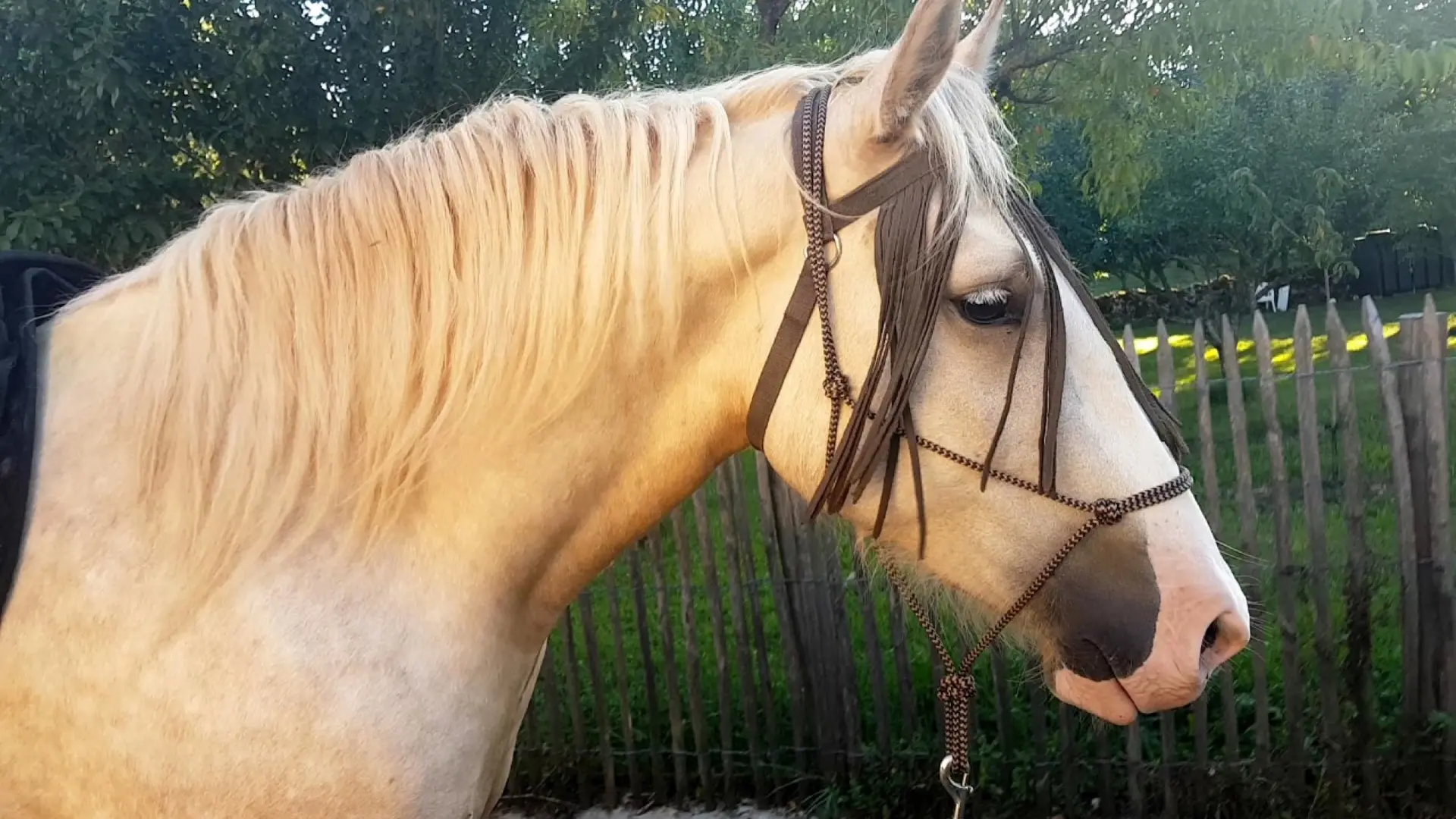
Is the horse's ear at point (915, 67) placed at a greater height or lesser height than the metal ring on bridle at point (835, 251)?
greater

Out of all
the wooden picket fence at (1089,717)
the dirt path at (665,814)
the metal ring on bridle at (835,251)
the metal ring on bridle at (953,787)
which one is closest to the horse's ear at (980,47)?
the metal ring on bridle at (835,251)

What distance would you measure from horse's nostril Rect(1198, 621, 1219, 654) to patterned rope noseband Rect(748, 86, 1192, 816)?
7.6 inches

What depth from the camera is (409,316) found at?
54.4 inches

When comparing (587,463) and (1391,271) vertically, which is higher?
(1391,271)

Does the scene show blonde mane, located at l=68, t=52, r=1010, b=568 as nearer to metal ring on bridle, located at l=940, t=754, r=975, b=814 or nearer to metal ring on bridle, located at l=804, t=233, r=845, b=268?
metal ring on bridle, located at l=804, t=233, r=845, b=268

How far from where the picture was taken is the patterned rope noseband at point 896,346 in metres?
1.27

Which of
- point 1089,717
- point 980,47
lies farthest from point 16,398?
point 1089,717

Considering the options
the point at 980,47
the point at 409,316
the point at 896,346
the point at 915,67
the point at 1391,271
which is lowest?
the point at 896,346

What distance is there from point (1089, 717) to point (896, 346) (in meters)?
2.95

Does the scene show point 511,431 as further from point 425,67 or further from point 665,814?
point 425,67

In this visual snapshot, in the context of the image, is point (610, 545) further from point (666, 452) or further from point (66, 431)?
point (66, 431)

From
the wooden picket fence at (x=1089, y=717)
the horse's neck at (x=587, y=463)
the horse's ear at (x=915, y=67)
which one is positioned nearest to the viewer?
the horse's ear at (x=915, y=67)

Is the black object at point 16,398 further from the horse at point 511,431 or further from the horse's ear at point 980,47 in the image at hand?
the horse's ear at point 980,47

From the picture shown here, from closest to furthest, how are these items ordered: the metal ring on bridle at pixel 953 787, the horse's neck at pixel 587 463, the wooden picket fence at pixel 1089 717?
the horse's neck at pixel 587 463 → the metal ring on bridle at pixel 953 787 → the wooden picket fence at pixel 1089 717
